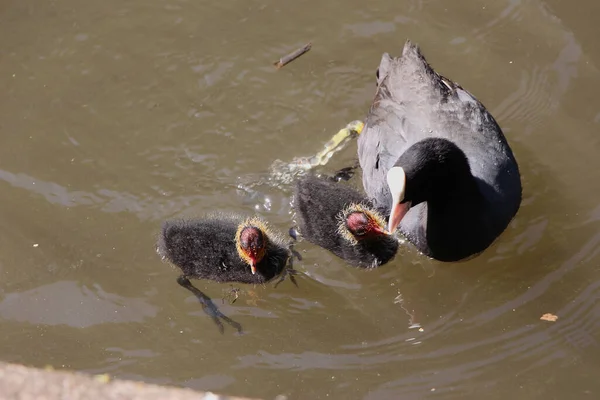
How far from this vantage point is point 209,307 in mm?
3887

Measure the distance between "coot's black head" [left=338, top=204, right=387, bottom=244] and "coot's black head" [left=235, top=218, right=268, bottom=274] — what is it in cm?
41

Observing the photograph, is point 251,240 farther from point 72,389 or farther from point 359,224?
point 72,389

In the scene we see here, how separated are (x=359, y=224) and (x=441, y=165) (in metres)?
0.51

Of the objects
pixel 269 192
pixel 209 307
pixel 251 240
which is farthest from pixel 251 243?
pixel 269 192

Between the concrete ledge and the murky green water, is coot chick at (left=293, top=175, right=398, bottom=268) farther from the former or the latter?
the concrete ledge

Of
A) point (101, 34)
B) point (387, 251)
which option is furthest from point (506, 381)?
point (101, 34)

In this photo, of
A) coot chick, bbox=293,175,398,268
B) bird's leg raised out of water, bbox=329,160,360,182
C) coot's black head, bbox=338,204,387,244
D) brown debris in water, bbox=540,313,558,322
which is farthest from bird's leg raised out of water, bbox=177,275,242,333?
brown debris in water, bbox=540,313,558,322

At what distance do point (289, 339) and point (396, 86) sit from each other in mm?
1492

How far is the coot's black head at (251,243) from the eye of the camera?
3627 millimetres

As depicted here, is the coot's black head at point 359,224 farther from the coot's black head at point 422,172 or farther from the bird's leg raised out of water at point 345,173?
the bird's leg raised out of water at point 345,173

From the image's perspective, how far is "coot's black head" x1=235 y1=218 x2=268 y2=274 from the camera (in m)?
3.63

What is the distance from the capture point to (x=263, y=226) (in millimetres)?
3896

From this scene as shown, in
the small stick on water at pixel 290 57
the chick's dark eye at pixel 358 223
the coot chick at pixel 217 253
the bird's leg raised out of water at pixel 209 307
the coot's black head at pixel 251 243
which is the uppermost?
the small stick on water at pixel 290 57

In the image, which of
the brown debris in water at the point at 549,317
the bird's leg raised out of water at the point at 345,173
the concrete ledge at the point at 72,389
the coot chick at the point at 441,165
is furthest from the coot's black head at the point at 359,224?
the concrete ledge at the point at 72,389
